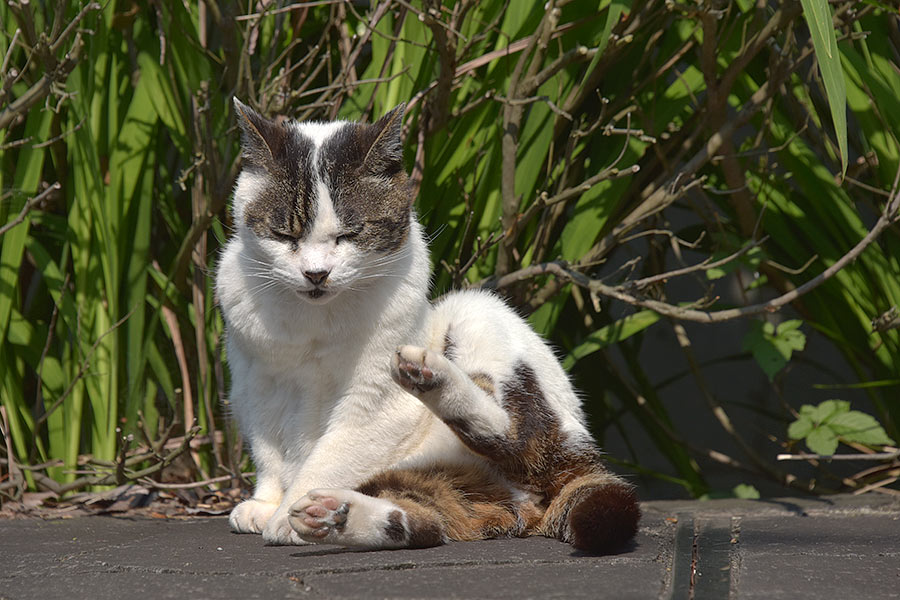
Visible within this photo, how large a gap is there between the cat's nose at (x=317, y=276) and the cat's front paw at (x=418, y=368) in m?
0.19

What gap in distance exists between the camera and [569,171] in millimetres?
2451

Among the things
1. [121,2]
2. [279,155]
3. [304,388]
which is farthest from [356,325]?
[121,2]

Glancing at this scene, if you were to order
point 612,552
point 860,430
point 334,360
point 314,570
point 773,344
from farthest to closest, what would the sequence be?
point 773,344
point 860,430
point 334,360
point 612,552
point 314,570

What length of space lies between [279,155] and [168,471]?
42.4 inches

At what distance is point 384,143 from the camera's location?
1.74 meters

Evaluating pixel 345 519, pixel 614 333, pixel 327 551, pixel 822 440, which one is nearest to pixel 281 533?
pixel 327 551

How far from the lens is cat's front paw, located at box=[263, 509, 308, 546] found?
5.13 ft

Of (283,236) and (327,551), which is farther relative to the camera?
(283,236)

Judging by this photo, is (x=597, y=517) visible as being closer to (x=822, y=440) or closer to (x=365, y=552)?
(x=365, y=552)

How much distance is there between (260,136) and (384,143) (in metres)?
0.23

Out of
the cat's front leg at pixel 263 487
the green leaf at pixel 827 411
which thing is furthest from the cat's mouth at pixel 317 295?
the green leaf at pixel 827 411

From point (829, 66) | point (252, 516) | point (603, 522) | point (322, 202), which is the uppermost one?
point (829, 66)

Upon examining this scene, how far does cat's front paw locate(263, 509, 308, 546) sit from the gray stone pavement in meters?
0.02

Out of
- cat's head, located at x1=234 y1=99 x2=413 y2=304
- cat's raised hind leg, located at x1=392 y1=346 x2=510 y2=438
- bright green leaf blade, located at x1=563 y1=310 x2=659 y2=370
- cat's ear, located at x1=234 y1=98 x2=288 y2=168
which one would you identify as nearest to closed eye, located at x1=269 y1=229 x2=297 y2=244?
cat's head, located at x1=234 y1=99 x2=413 y2=304
